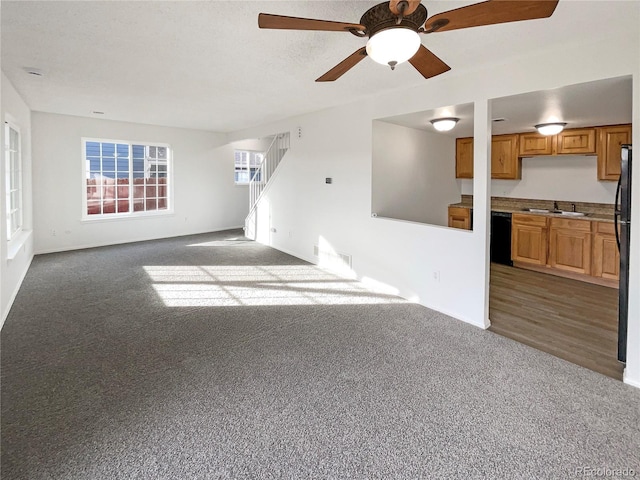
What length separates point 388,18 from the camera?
6.49 feet

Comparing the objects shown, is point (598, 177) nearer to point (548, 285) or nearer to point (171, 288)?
point (548, 285)

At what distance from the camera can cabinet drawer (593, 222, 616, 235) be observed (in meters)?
4.82

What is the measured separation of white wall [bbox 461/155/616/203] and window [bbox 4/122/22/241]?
7.65 m

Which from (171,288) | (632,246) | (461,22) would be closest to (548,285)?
(632,246)

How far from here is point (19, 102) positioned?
504cm

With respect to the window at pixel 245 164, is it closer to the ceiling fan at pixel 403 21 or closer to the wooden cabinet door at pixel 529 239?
the wooden cabinet door at pixel 529 239

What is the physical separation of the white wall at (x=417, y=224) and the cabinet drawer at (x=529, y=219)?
2.50 meters

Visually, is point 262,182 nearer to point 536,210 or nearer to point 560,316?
point 536,210

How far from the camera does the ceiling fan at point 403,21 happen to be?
5.81 feet

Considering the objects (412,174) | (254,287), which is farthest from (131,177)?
(412,174)

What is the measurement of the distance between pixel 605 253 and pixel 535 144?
6.46ft

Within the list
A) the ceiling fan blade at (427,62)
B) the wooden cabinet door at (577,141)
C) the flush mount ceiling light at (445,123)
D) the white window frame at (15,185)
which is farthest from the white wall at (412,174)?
the white window frame at (15,185)

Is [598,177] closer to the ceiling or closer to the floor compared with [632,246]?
closer to the ceiling

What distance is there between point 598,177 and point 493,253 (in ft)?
6.03
